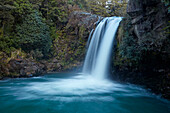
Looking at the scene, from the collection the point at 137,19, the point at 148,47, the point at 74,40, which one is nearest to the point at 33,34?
the point at 74,40

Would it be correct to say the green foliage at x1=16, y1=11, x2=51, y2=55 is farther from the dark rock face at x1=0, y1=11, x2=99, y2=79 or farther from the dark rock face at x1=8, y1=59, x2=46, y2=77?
the dark rock face at x1=8, y1=59, x2=46, y2=77

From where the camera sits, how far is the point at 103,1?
25.0m

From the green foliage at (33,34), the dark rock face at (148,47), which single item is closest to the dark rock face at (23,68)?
the green foliage at (33,34)

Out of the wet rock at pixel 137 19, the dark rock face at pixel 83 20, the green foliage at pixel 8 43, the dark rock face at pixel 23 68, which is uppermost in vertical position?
the dark rock face at pixel 83 20

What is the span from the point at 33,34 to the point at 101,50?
775 centimetres

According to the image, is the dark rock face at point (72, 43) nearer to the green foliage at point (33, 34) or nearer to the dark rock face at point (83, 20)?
the dark rock face at point (83, 20)

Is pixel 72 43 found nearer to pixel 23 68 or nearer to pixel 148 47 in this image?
pixel 23 68

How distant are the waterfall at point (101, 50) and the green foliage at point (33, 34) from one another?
5401mm

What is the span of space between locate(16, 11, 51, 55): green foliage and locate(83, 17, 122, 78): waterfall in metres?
5.40

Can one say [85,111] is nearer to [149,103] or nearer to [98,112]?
[98,112]

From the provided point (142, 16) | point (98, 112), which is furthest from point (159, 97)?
point (142, 16)

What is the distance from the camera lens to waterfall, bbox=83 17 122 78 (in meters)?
10.0

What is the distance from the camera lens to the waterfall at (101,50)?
1000cm

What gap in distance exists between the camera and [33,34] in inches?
498
